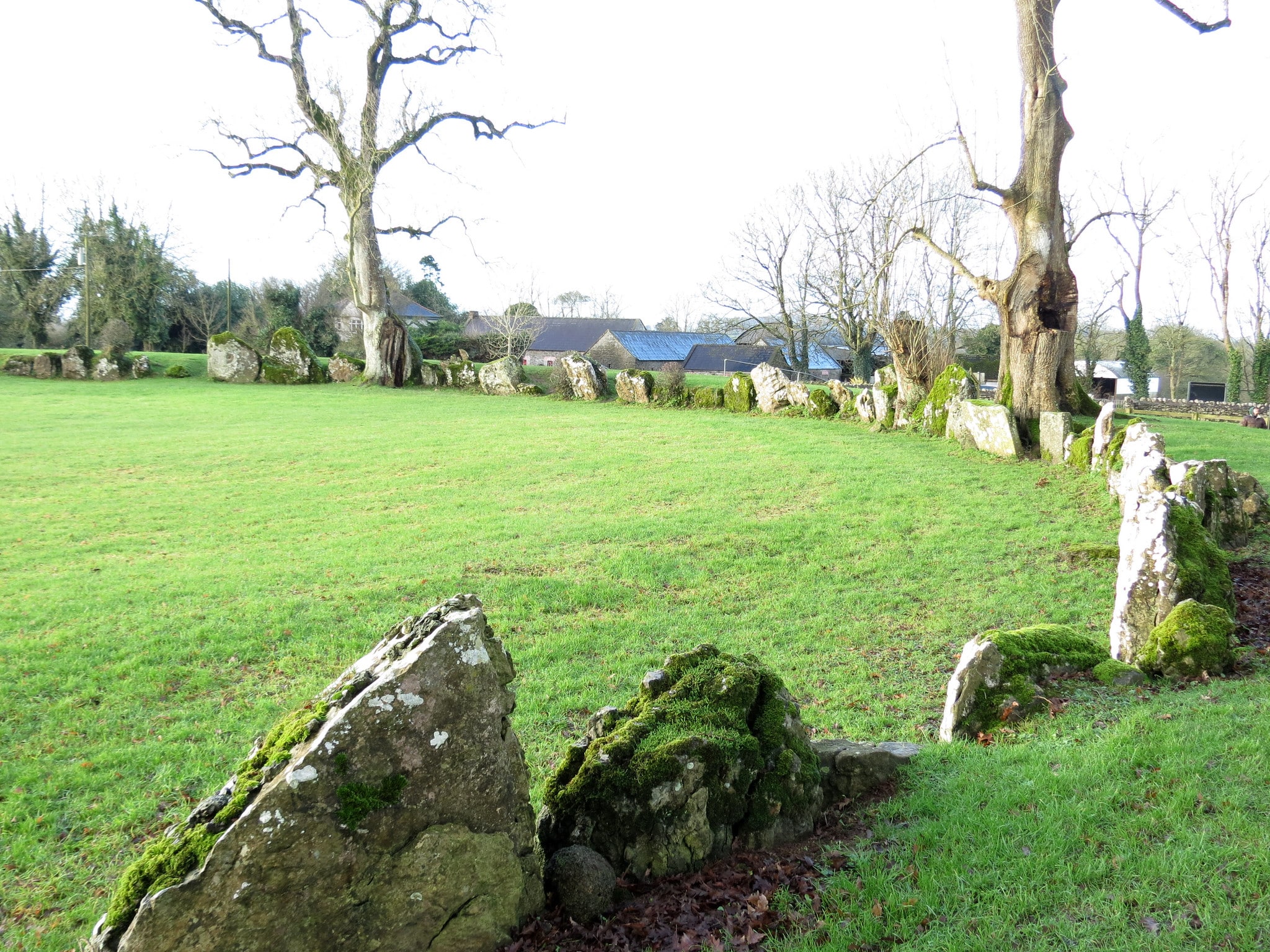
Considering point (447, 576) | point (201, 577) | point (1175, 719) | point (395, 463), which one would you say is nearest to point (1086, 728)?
point (1175, 719)

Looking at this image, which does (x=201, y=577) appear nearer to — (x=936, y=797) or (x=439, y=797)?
(x=439, y=797)

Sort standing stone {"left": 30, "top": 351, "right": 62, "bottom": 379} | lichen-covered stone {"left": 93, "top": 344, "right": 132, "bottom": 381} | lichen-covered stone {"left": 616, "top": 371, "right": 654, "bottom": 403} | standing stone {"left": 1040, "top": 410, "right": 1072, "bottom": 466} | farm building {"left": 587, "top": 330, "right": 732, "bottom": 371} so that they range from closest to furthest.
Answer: standing stone {"left": 1040, "top": 410, "right": 1072, "bottom": 466} < lichen-covered stone {"left": 616, "top": 371, "right": 654, "bottom": 403} < standing stone {"left": 30, "top": 351, "right": 62, "bottom": 379} < lichen-covered stone {"left": 93, "top": 344, "right": 132, "bottom": 381} < farm building {"left": 587, "top": 330, "right": 732, "bottom": 371}

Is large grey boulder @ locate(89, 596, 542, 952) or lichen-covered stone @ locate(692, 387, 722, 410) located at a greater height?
lichen-covered stone @ locate(692, 387, 722, 410)

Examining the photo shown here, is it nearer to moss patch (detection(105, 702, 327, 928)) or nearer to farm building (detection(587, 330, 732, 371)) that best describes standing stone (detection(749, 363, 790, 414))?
moss patch (detection(105, 702, 327, 928))

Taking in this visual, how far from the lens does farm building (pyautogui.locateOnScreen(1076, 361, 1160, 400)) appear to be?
48656mm

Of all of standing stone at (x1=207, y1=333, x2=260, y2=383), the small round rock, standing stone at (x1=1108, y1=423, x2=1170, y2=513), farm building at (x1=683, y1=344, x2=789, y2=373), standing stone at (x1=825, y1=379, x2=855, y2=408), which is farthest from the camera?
farm building at (x1=683, y1=344, x2=789, y2=373)

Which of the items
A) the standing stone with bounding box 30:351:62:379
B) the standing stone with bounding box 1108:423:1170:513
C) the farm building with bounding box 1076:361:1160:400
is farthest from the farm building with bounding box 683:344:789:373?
the standing stone with bounding box 1108:423:1170:513

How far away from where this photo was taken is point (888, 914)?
3.49 meters

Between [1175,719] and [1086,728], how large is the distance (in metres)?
0.51

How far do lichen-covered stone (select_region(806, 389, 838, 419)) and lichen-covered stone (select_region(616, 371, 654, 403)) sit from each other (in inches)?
252

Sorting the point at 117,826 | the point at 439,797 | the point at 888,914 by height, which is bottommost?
the point at 117,826

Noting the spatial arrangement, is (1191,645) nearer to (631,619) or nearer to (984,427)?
(631,619)

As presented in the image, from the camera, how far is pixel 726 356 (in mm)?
58875

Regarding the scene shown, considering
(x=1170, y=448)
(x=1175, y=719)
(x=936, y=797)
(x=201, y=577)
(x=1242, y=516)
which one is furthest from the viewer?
(x=1170, y=448)
